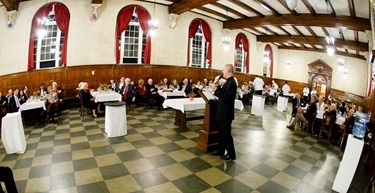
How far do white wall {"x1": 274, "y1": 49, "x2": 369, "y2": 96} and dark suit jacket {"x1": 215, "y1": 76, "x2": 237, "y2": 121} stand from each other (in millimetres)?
13594

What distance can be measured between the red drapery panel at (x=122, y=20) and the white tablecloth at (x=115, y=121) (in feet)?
14.7

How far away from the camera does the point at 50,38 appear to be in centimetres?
820

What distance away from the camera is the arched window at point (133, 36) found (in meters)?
8.96

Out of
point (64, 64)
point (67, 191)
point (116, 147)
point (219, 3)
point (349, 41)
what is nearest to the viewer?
point (67, 191)

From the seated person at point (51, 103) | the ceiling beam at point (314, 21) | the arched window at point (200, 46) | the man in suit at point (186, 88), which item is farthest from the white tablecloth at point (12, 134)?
the ceiling beam at point (314, 21)

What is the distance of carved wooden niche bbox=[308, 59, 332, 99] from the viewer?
15258 mm

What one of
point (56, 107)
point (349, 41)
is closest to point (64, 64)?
point (56, 107)

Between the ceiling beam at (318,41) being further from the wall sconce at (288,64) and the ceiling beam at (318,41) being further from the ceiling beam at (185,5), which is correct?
the ceiling beam at (185,5)

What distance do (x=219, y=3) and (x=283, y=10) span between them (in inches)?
99.0

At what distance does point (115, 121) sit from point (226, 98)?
2.86 meters

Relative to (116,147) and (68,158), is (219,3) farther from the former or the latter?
(68,158)

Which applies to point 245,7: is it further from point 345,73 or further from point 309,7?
point 345,73

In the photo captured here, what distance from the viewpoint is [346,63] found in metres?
14.2

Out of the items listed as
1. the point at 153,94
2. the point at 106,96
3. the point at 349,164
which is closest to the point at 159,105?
the point at 153,94
